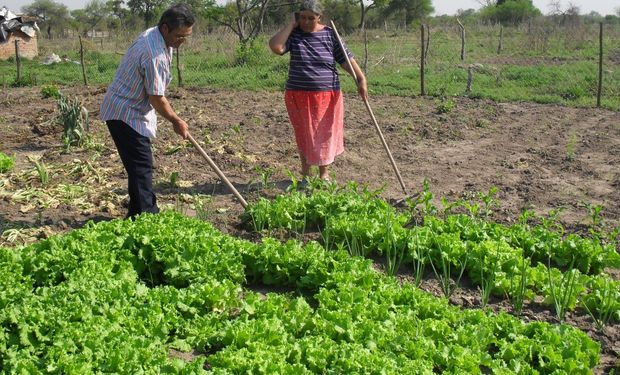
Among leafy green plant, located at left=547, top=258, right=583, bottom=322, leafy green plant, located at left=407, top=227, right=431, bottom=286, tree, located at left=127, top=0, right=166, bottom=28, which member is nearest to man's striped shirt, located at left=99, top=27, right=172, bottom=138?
leafy green plant, located at left=407, top=227, right=431, bottom=286

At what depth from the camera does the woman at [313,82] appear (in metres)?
6.64

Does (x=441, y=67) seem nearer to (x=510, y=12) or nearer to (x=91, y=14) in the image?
(x=510, y=12)

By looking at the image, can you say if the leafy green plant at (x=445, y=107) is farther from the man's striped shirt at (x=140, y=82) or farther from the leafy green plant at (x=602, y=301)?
the leafy green plant at (x=602, y=301)

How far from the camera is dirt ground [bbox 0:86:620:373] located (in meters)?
6.70

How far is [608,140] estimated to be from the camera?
977 cm

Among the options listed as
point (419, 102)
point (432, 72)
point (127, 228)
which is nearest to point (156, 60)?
point (127, 228)

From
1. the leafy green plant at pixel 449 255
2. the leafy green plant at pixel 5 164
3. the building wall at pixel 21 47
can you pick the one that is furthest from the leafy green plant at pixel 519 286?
the building wall at pixel 21 47

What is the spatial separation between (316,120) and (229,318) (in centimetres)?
301

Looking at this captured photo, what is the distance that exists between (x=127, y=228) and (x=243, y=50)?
45.5 feet

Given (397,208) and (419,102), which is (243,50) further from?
(397,208)

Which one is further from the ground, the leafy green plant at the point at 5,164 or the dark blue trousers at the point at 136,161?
the dark blue trousers at the point at 136,161

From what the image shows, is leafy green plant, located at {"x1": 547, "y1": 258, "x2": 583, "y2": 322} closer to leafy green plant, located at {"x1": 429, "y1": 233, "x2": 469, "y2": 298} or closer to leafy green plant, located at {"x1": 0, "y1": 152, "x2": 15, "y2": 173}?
leafy green plant, located at {"x1": 429, "y1": 233, "x2": 469, "y2": 298}

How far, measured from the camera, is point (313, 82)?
6.84 m

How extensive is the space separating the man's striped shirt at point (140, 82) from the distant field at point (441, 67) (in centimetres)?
884
